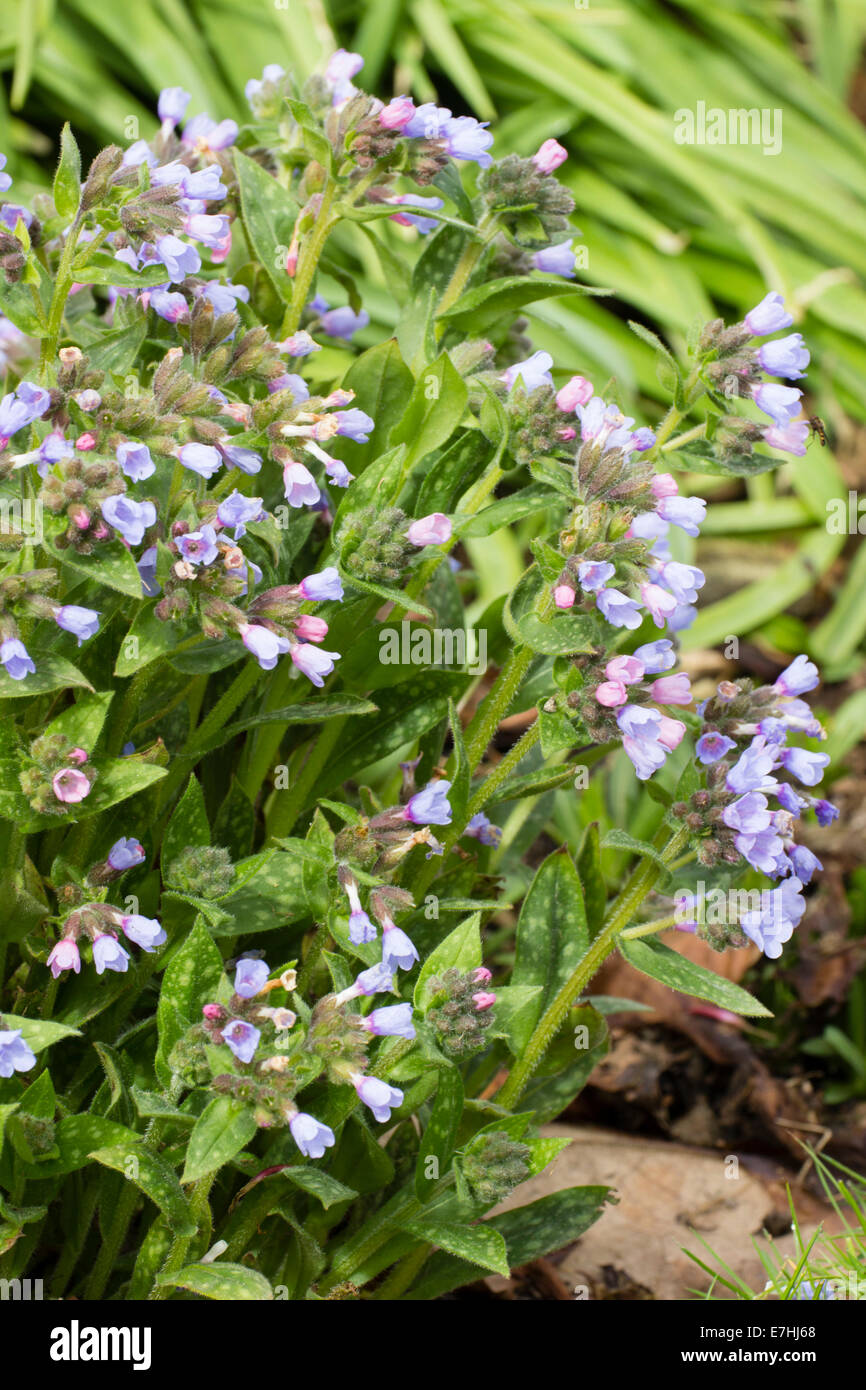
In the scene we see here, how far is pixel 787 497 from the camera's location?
4.15 m

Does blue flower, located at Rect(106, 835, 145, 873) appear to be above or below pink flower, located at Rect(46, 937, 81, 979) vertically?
above

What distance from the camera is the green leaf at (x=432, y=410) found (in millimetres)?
1518

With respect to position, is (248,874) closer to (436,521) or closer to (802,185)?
(436,521)

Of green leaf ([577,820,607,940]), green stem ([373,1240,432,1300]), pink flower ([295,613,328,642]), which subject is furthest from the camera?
green leaf ([577,820,607,940])

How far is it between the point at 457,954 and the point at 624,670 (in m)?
0.33

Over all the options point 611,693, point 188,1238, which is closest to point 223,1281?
point 188,1238

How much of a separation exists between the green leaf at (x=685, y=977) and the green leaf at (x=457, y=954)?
0.54ft

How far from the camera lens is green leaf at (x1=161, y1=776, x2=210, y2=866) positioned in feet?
4.73

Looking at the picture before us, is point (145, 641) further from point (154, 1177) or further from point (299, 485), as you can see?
point (154, 1177)

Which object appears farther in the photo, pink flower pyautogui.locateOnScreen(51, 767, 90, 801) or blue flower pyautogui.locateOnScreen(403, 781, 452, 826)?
blue flower pyautogui.locateOnScreen(403, 781, 452, 826)

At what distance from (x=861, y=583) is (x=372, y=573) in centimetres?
260

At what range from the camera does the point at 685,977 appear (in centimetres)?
148

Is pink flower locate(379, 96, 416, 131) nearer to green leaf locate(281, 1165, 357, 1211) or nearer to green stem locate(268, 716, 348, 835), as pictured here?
green stem locate(268, 716, 348, 835)

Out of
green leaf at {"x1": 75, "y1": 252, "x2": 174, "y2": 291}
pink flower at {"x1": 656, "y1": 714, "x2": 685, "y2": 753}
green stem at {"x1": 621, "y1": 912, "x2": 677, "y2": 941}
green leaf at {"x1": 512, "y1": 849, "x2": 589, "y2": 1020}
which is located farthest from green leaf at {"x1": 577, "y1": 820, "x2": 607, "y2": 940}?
green leaf at {"x1": 75, "y1": 252, "x2": 174, "y2": 291}
